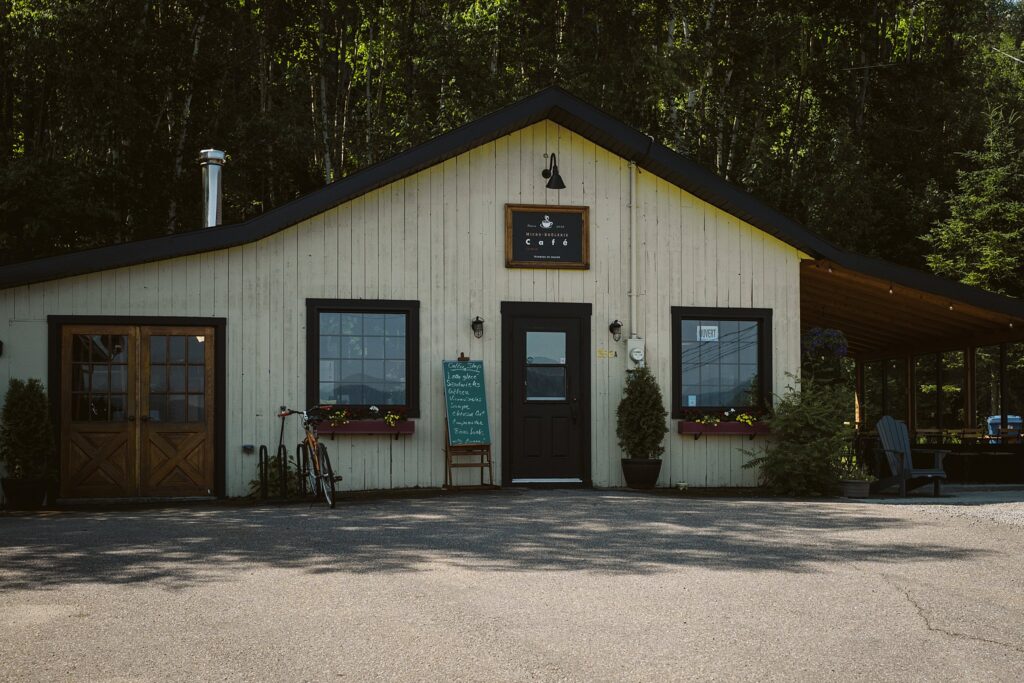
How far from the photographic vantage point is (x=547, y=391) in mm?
13594

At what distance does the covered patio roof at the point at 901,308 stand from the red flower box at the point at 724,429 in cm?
204

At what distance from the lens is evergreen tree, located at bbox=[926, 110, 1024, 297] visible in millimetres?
25828

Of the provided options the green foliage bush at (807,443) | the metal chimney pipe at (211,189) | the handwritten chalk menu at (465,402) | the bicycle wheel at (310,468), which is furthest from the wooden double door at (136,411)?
the green foliage bush at (807,443)

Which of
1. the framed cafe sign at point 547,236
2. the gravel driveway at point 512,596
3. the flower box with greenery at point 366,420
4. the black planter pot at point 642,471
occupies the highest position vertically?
the framed cafe sign at point 547,236

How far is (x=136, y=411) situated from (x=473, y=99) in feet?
42.8

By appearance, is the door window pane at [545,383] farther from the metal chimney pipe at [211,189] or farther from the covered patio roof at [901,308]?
the metal chimney pipe at [211,189]

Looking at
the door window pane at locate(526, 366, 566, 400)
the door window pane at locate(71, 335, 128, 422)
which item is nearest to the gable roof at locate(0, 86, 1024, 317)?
the door window pane at locate(71, 335, 128, 422)

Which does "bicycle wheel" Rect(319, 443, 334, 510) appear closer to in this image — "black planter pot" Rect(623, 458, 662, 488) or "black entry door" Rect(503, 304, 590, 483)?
"black entry door" Rect(503, 304, 590, 483)

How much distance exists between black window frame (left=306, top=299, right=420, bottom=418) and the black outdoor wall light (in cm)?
204

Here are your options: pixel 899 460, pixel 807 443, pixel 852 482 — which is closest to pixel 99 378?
pixel 807 443

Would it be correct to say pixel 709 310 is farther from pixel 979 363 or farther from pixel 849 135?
pixel 979 363

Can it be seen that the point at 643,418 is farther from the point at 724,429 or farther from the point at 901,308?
the point at 901,308

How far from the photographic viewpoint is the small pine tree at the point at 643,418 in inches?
522

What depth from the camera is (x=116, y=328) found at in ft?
41.0
